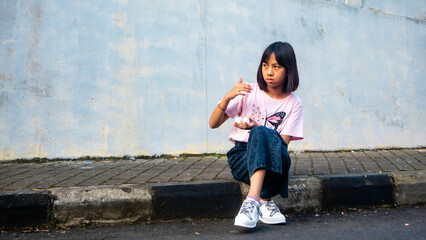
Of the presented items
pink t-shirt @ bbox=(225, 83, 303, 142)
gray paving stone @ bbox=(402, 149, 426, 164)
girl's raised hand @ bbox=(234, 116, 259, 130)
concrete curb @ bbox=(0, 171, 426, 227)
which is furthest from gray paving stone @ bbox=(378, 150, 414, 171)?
girl's raised hand @ bbox=(234, 116, 259, 130)

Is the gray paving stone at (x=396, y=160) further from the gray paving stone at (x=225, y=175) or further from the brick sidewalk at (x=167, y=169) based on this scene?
the gray paving stone at (x=225, y=175)

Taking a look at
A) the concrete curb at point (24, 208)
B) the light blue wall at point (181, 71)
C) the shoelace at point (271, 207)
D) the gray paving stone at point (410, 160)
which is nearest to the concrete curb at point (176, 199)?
the concrete curb at point (24, 208)

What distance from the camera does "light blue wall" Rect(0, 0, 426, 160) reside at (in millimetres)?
4348

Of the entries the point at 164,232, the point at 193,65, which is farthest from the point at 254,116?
the point at 193,65

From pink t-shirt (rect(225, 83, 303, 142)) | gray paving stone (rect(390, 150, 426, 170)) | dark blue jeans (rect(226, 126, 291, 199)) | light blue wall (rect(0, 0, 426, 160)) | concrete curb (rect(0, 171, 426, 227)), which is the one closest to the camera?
dark blue jeans (rect(226, 126, 291, 199))

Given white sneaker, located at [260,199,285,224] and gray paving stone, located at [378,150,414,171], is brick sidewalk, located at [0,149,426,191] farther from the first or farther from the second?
white sneaker, located at [260,199,285,224]

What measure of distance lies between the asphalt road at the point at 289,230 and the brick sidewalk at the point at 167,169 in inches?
17.2

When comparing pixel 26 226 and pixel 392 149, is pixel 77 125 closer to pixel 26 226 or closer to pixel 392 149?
pixel 26 226

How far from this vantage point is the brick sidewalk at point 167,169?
3.07 meters

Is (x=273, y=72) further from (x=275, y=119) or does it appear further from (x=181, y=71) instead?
(x=181, y=71)

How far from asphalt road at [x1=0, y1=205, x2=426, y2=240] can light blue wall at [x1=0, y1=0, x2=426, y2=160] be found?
76.9 inches

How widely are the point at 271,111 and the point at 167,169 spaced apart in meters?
1.28

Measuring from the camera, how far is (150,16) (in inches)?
179

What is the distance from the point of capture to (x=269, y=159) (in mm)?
2434
